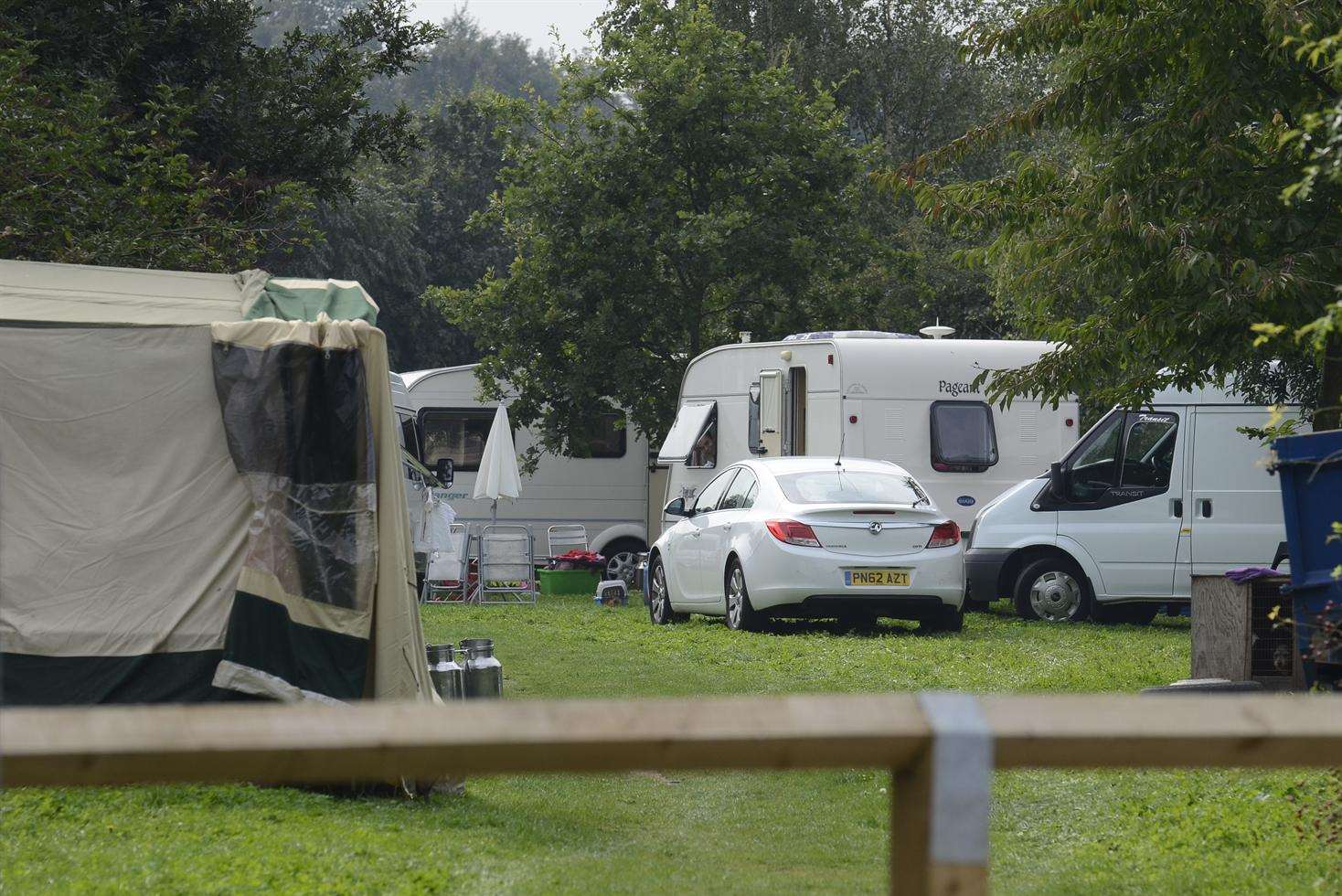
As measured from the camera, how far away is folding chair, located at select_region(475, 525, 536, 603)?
20.3m

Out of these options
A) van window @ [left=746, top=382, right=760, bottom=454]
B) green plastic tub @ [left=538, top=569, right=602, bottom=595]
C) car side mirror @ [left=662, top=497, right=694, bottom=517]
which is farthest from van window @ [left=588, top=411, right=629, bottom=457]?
car side mirror @ [left=662, top=497, right=694, bottom=517]

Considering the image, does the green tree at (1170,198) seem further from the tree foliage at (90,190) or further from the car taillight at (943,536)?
the tree foliage at (90,190)

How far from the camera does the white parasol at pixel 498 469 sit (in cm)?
2152

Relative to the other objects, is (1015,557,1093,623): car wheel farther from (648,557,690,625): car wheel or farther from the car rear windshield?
(648,557,690,625): car wheel

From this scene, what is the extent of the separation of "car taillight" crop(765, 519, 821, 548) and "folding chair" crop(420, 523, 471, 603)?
721 centimetres

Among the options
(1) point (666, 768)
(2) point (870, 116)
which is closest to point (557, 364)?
(2) point (870, 116)

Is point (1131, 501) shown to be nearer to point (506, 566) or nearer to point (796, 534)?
point (796, 534)

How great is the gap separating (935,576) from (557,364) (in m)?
12.2

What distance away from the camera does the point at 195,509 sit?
6.93 m

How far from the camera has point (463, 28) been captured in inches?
4274

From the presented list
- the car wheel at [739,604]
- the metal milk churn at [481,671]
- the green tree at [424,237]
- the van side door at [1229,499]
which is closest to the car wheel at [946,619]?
the car wheel at [739,604]

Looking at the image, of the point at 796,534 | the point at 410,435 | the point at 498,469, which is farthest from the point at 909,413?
the point at 410,435

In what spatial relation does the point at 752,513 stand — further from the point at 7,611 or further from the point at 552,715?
the point at 552,715

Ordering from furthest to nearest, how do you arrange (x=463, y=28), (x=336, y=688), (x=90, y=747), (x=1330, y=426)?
(x=463, y=28) < (x=1330, y=426) < (x=336, y=688) < (x=90, y=747)
